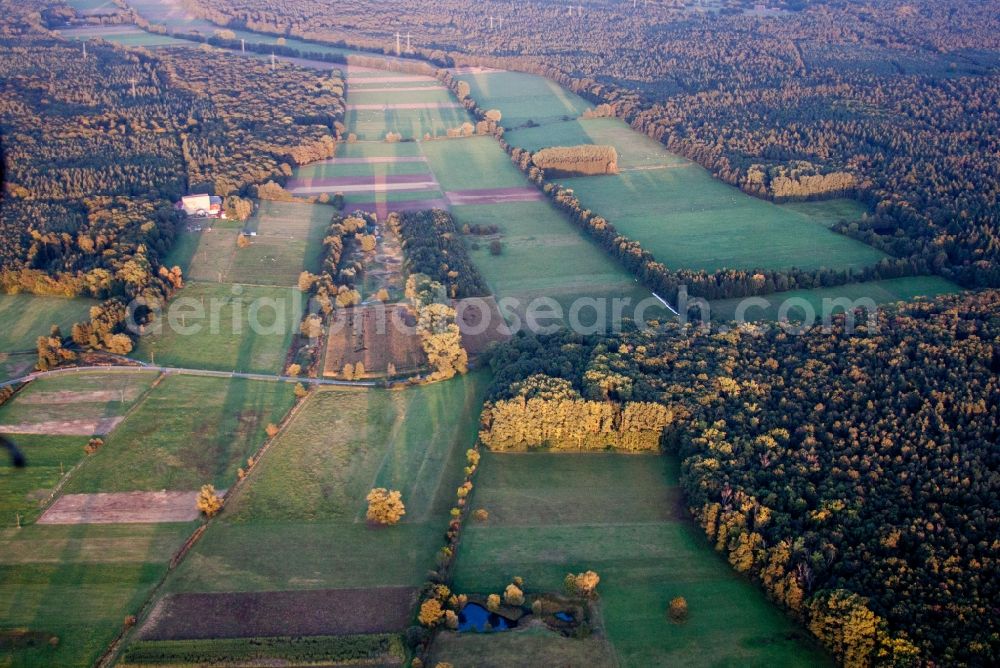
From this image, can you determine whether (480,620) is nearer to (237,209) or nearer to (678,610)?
(678,610)

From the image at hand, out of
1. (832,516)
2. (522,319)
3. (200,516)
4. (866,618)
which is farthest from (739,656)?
(522,319)

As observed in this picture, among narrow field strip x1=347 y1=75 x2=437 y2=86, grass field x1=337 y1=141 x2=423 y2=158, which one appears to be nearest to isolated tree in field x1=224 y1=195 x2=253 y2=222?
grass field x1=337 y1=141 x2=423 y2=158

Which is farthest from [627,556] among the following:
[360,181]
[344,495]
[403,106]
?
[403,106]

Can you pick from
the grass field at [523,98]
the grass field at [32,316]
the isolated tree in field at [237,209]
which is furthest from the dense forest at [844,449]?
the grass field at [523,98]

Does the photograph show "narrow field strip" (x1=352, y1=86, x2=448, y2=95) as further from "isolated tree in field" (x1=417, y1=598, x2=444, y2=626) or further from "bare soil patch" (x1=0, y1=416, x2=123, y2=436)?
"isolated tree in field" (x1=417, y1=598, x2=444, y2=626)

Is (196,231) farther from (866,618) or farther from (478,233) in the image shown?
(866,618)

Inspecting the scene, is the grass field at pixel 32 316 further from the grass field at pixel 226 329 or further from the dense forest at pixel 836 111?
the dense forest at pixel 836 111
